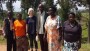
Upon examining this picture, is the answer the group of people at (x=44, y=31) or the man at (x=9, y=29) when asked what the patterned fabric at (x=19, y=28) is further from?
the man at (x=9, y=29)

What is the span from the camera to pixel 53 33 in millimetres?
8484

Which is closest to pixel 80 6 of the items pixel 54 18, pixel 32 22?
pixel 32 22

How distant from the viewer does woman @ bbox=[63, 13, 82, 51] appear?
7.72 metres

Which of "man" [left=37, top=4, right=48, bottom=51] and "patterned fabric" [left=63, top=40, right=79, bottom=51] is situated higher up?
"man" [left=37, top=4, right=48, bottom=51]

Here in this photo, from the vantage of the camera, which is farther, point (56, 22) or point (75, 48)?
point (56, 22)

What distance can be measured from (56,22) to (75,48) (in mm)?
1002

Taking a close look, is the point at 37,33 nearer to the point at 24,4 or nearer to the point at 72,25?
the point at 72,25

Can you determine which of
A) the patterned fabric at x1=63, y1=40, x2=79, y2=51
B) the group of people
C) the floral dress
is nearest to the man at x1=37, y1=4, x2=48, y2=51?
the group of people

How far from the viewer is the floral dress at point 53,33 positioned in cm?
843

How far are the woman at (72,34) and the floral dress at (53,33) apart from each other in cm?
60

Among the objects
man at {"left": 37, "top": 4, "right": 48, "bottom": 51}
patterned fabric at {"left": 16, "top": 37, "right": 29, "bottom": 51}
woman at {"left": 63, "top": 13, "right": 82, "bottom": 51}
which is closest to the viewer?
woman at {"left": 63, "top": 13, "right": 82, "bottom": 51}

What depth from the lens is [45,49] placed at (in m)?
9.66

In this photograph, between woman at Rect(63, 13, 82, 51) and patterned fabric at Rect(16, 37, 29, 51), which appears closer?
woman at Rect(63, 13, 82, 51)

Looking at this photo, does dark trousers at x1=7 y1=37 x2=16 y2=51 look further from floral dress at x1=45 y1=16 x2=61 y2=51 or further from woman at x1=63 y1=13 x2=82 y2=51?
woman at x1=63 y1=13 x2=82 y2=51
